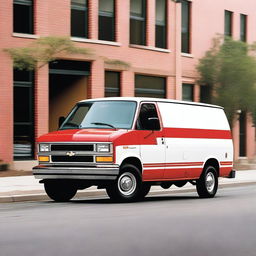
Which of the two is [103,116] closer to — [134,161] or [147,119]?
[147,119]

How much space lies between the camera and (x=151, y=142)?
15719mm

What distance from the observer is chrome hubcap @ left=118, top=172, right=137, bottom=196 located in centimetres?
1491

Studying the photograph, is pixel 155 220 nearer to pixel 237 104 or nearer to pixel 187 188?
pixel 187 188

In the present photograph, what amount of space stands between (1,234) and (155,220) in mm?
2807

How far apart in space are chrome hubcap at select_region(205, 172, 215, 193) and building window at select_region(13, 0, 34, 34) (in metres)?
10.7

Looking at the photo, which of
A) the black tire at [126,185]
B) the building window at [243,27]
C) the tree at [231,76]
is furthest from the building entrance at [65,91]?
the black tire at [126,185]

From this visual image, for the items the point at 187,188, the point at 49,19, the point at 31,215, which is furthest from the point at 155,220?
the point at 49,19

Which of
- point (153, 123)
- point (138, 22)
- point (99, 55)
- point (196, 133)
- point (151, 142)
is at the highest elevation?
point (138, 22)

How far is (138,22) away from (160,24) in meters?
1.58

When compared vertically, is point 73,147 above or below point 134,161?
above

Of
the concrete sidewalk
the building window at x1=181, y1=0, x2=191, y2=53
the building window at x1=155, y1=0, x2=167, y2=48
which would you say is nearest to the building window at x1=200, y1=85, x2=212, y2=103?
the building window at x1=181, y1=0, x2=191, y2=53

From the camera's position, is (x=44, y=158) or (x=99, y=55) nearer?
(x=44, y=158)

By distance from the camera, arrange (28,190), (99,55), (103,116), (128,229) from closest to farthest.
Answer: (128,229)
(103,116)
(28,190)
(99,55)

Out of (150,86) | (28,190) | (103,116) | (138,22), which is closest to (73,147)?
(103,116)
